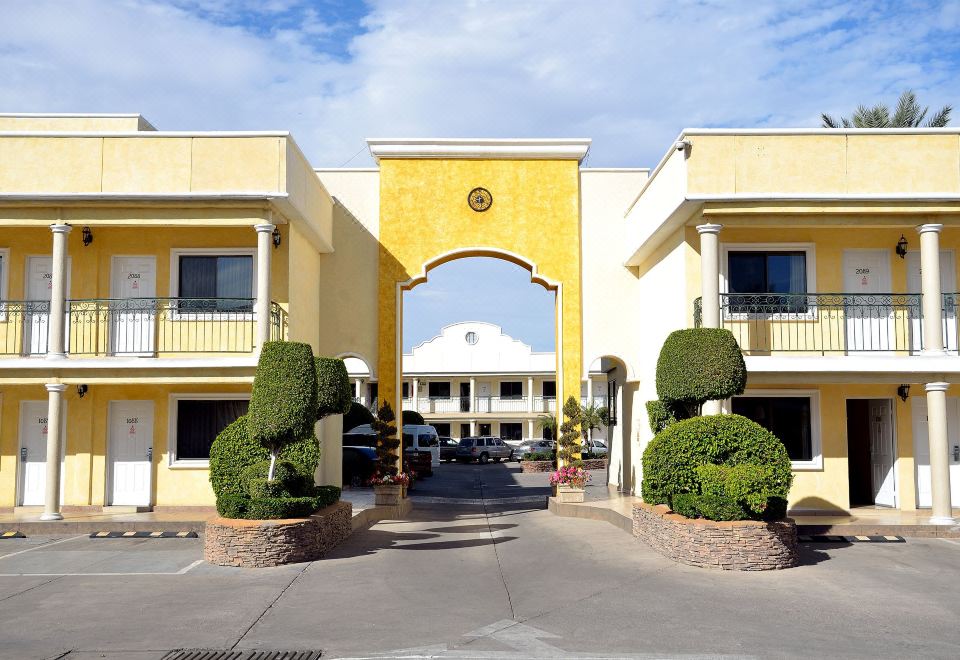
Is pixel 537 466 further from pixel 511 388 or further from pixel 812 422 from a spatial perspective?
pixel 812 422

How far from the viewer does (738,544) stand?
38.6ft

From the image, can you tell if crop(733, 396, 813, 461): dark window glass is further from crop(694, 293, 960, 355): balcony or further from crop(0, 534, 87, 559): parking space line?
crop(0, 534, 87, 559): parking space line

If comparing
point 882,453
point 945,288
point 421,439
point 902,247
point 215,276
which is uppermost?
point 902,247

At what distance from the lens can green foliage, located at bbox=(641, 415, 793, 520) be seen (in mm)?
11984

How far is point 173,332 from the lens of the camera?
56.7 feet

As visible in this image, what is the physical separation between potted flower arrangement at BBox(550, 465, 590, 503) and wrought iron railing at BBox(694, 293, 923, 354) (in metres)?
4.71

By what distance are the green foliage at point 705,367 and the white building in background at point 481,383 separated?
34.0 m

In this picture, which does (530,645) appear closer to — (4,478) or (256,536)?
(256,536)

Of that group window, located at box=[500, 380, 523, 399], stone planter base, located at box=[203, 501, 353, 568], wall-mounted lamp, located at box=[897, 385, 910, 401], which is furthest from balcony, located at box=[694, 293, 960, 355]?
window, located at box=[500, 380, 523, 399]

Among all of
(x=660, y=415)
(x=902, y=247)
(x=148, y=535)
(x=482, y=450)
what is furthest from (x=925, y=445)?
(x=482, y=450)

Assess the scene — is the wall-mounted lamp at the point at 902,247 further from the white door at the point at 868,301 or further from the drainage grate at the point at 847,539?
the drainage grate at the point at 847,539

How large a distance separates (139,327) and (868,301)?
14.0 metres

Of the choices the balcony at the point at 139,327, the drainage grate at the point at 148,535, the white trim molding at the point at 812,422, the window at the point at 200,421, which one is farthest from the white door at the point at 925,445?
the drainage grate at the point at 148,535

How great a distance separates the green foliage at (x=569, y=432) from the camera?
18859 millimetres
